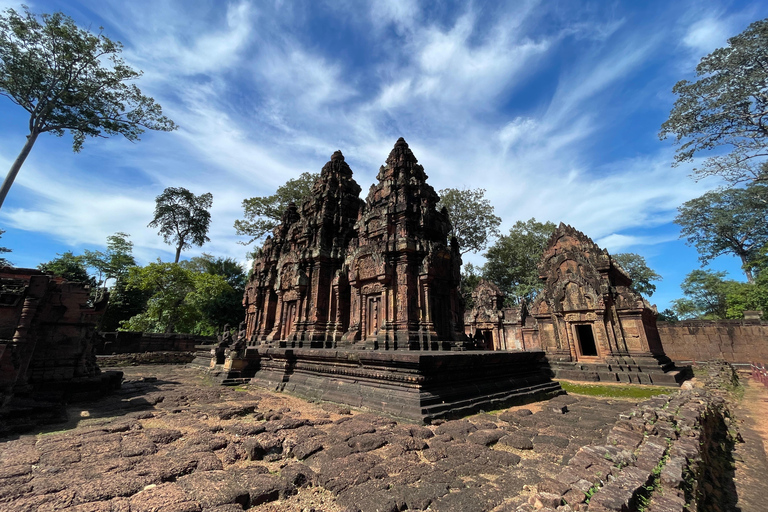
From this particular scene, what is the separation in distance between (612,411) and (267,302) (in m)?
14.3

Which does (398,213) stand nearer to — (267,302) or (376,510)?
(376,510)

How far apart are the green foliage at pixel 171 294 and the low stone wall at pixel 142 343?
427cm

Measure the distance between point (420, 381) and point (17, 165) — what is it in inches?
808

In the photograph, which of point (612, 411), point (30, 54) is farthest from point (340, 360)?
point (30, 54)

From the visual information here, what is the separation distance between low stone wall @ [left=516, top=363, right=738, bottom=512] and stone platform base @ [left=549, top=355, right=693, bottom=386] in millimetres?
8065

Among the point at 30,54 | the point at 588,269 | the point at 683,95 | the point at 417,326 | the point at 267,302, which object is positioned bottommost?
the point at 417,326

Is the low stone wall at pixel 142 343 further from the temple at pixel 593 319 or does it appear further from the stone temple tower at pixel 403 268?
the temple at pixel 593 319

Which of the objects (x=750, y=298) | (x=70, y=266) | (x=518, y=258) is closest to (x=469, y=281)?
(x=518, y=258)

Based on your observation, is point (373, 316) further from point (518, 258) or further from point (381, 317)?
point (518, 258)

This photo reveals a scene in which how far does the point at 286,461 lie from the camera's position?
3711 millimetres

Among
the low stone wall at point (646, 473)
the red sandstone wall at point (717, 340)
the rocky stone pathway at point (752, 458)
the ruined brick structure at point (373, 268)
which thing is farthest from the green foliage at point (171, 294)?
the red sandstone wall at point (717, 340)

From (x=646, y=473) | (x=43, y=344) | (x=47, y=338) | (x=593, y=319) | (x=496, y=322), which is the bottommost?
(x=646, y=473)

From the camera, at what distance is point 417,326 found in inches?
351

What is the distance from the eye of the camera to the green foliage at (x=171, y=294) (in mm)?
23781
